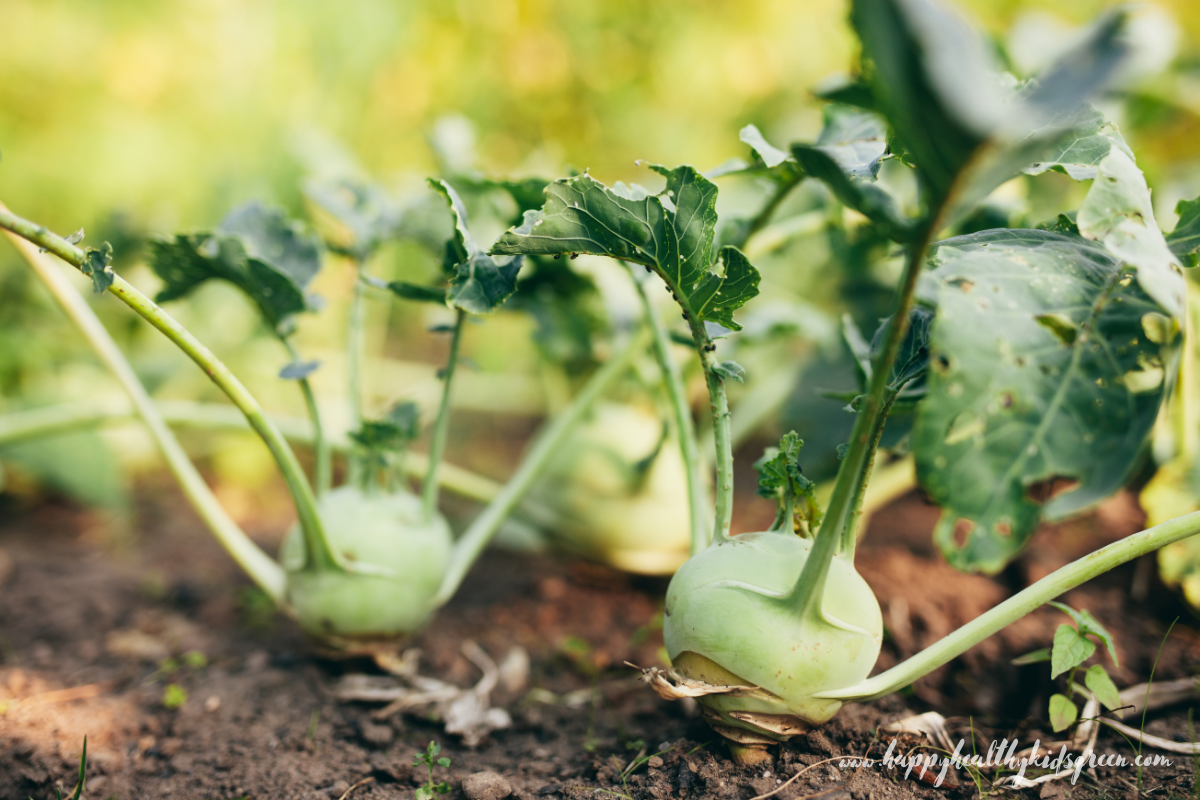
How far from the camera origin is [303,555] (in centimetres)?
116

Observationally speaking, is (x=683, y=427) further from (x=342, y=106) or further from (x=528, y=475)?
(x=342, y=106)

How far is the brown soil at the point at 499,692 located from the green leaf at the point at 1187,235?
1.81 feet

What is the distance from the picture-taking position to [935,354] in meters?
0.73

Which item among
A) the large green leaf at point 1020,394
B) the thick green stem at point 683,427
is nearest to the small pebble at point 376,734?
the thick green stem at point 683,427

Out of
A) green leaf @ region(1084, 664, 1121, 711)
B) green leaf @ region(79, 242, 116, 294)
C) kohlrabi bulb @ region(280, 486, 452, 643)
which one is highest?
green leaf @ region(79, 242, 116, 294)

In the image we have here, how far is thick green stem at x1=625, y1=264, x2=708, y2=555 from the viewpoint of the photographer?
1041 mm

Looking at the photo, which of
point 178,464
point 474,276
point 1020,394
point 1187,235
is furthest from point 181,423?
point 1187,235

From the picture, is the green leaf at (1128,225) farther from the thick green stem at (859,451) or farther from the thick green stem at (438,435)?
the thick green stem at (438,435)

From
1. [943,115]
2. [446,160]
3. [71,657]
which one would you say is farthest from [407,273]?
[943,115]

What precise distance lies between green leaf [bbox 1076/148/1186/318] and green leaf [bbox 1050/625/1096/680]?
0.44 m

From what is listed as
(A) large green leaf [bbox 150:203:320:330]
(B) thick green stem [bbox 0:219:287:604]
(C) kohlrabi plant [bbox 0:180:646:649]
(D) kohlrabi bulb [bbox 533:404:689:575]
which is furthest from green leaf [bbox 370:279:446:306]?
(D) kohlrabi bulb [bbox 533:404:689:575]

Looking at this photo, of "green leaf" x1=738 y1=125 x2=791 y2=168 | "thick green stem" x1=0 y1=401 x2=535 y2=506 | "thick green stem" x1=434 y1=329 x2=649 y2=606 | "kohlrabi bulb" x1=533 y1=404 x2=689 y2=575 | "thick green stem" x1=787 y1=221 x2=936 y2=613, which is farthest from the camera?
"kohlrabi bulb" x1=533 y1=404 x2=689 y2=575

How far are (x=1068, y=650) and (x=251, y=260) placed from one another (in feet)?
4.21

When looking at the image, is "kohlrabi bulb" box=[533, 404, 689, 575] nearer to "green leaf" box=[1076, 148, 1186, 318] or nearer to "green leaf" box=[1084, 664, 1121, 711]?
"green leaf" box=[1084, 664, 1121, 711]
